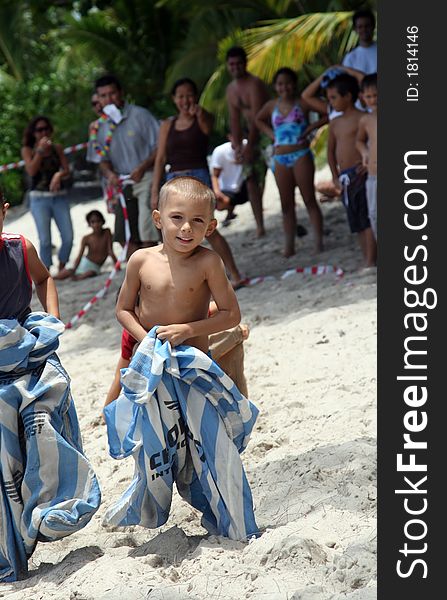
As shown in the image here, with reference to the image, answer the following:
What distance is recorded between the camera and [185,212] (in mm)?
4035

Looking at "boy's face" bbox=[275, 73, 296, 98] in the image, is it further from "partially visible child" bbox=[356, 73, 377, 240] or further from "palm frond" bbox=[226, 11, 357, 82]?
"partially visible child" bbox=[356, 73, 377, 240]

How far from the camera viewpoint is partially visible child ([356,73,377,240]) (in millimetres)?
8172

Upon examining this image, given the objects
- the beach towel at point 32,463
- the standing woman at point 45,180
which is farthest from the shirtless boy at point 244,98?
the beach towel at point 32,463

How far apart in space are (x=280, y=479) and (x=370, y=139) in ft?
14.2

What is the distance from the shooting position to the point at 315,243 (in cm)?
1023

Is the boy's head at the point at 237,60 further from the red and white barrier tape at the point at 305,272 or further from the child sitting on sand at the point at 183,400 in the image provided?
the child sitting on sand at the point at 183,400

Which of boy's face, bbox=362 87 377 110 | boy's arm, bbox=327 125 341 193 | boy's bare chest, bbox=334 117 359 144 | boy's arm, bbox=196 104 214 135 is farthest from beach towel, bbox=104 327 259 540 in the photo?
boy's arm, bbox=327 125 341 193

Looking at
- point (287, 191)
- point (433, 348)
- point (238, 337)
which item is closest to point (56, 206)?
point (287, 191)

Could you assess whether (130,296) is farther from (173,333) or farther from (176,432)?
(176,432)

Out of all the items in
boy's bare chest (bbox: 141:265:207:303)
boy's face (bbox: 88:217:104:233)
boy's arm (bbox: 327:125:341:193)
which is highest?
boy's bare chest (bbox: 141:265:207:303)

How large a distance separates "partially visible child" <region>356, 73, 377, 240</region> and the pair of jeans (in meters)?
3.58

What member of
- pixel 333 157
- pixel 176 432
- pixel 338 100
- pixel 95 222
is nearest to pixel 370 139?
pixel 338 100

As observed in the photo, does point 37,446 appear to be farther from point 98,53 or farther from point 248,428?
point 98,53

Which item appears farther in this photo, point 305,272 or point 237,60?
point 237,60
